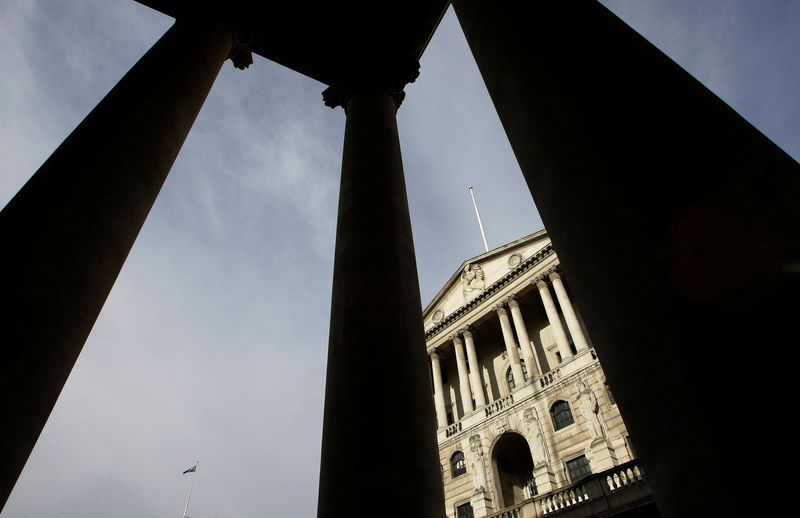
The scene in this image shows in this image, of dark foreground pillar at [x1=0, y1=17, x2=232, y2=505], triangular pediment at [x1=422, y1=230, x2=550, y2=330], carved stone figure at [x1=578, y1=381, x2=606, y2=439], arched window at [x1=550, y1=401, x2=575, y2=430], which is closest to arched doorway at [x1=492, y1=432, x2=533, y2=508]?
arched window at [x1=550, y1=401, x2=575, y2=430]

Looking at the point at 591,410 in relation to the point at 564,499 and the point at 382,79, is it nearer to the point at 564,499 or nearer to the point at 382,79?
the point at 564,499

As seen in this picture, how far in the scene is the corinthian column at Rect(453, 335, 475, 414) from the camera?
33.6 m

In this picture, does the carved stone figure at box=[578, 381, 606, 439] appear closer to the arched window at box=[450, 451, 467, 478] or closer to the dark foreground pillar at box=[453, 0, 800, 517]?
the arched window at box=[450, 451, 467, 478]

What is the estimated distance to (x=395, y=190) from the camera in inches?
272

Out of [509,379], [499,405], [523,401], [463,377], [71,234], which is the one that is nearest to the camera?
[71,234]

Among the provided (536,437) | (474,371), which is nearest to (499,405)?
(536,437)

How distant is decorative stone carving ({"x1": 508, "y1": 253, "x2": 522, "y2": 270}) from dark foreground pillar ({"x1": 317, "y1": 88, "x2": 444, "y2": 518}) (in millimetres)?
30484

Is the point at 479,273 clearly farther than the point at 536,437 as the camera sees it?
Yes

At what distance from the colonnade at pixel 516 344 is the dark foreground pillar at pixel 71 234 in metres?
27.5

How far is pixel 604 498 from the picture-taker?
18219 mm

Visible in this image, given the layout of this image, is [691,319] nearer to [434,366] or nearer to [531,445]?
[531,445]

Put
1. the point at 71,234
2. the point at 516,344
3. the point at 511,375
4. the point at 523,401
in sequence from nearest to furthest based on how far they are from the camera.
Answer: the point at 71,234, the point at 523,401, the point at 511,375, the point at 516,344

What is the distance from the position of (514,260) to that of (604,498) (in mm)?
20793

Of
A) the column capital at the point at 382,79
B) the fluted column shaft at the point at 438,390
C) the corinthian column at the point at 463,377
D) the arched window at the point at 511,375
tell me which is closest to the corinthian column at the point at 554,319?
the arched window at the point at 511,375
